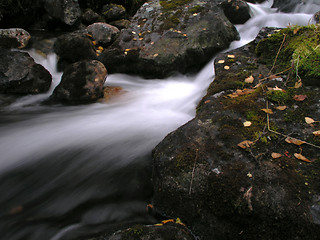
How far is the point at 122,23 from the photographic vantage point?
9211 mm

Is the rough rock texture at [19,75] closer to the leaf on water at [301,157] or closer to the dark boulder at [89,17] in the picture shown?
the dark boulder at [89,17]

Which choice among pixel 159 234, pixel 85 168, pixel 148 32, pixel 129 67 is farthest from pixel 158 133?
pixel 148 32

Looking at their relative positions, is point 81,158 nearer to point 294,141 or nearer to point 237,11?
point 294,141

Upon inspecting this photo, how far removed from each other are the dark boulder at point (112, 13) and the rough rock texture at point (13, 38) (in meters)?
3.85

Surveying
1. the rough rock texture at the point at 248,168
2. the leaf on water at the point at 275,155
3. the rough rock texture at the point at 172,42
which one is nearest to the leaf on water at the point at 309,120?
the rough rock texture at the point at 248,168

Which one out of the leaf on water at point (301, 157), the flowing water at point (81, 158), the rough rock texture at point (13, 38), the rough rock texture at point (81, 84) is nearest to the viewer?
the leaf on water at point (301, 157)

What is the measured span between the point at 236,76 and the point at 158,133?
1647mm

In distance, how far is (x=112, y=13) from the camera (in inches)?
374

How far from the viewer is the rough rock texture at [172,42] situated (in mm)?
5750

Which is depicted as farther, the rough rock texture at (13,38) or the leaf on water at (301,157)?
the rough rock texture at (13,38)

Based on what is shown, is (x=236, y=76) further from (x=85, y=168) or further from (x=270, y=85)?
(x=85, y=168)

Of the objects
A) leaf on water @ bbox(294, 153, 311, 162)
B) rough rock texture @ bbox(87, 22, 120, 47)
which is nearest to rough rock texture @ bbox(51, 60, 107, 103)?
rough rock texture @ bbox(87, 22, 120, 47)

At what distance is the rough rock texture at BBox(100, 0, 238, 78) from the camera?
5750 millimetres

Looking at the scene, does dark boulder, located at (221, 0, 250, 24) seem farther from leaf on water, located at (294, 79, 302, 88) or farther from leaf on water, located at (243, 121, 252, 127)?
leaf on water, located at (243, 121, 252, 127)
